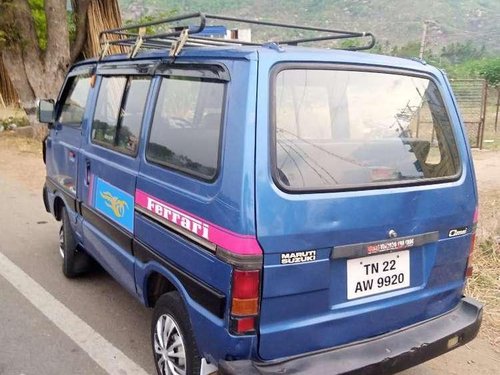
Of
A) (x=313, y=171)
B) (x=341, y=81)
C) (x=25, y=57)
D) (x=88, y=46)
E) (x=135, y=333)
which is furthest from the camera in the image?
(x=88, y=46)

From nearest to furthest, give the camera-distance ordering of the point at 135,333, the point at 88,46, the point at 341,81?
the point at 341,81, the point at 135,333, the point at 88,46

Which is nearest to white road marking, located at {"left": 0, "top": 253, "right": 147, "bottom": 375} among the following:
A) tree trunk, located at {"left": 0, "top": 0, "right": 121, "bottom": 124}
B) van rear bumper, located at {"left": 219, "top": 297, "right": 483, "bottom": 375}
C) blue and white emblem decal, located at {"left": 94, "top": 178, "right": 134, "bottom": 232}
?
blue and white emblem decal, located at {"left": 94, "top": 178, "right": 134, "bottom": 232}

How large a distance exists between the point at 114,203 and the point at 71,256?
4.24ft

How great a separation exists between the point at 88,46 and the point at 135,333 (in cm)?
1049

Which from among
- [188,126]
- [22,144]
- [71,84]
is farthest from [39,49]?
[188,126]

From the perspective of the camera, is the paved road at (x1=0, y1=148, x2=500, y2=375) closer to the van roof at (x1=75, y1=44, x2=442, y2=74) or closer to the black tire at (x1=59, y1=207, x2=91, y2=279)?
the black tire at (x1=59, y1=207, x2=91, y2=279)

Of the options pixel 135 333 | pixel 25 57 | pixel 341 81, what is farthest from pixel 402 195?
pixel 25 57

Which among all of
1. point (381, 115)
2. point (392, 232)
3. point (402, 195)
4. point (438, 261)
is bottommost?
point (438, 261)

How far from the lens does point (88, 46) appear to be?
12.5m

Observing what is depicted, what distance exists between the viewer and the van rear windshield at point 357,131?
7.75ft

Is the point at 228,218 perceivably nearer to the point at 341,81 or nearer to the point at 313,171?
the point at 313,171

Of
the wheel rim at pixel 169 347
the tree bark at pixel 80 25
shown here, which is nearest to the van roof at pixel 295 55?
the wheel rim at pixel 169 347

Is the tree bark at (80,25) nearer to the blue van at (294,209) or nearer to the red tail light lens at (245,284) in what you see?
the blue van at (294,209)

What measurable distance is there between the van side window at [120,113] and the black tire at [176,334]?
0.92 meters
